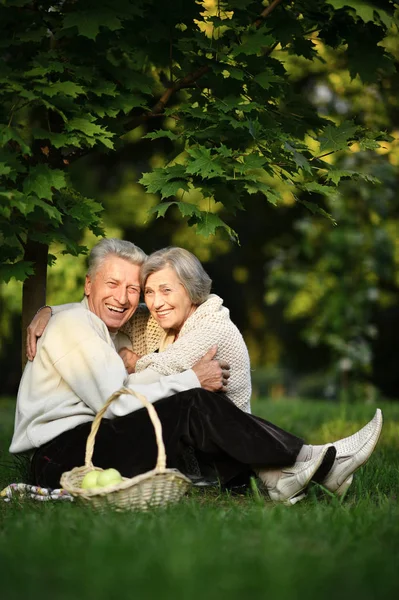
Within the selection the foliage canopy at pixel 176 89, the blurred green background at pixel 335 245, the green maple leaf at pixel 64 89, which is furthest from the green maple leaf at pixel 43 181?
the blurred green background at pixel 335 245

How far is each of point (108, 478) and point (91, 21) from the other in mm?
2395

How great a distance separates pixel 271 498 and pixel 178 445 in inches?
22.9

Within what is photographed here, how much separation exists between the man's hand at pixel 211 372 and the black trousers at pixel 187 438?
0.61ft

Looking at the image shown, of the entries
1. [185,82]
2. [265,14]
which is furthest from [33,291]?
[265,14]

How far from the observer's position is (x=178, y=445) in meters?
4.84

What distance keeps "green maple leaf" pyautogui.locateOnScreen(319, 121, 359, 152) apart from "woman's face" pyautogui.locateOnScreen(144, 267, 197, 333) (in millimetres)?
1150

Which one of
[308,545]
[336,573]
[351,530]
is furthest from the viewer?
[351,530]

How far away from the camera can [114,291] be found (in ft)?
18.0

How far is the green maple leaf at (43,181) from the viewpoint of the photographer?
4.93 m

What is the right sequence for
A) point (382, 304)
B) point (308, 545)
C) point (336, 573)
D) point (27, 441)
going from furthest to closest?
point (382, 304) → point (27, 441) → point (308, 545) → point (336, 573)

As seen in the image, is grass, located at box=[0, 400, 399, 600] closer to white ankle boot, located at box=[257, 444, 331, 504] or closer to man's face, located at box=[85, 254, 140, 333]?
white ankle boot, located at box=[257, 444, 331, 504]

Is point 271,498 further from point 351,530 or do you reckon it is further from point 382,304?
point 382,304

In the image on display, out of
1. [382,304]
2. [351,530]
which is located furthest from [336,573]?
[382,304]

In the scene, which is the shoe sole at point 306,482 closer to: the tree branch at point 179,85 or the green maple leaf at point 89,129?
the green maple leaf at point 89,129
